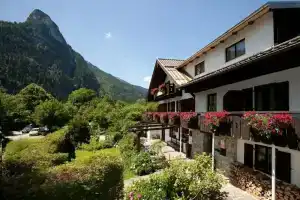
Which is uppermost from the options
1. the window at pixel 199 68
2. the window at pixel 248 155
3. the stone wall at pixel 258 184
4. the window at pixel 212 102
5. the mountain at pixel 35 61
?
the mountain at pixel 35 61

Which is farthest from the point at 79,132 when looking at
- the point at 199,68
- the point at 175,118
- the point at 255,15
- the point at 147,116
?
the point at 255,15

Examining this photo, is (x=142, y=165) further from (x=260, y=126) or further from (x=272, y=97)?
(x=260, y=126)

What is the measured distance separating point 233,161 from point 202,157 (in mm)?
2897

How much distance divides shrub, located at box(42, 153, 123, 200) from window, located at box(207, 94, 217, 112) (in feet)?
30.3

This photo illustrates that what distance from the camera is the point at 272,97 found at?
10594 mm

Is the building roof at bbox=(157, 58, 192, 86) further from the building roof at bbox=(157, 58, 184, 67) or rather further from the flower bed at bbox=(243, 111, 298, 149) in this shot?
the flower bed at bbox=(243, 111, 298, 149)

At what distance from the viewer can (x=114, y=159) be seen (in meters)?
9.40

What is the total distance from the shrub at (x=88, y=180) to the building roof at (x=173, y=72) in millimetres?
12366

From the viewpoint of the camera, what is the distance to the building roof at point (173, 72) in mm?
21059

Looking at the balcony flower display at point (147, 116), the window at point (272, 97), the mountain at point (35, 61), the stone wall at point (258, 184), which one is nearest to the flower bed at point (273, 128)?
the window at point (272, 97)

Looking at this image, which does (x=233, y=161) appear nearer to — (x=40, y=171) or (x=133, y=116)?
(x=40, y=171)

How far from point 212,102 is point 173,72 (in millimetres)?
7402

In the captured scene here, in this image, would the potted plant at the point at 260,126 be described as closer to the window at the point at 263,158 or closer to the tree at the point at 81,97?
the window at the point at 263,158

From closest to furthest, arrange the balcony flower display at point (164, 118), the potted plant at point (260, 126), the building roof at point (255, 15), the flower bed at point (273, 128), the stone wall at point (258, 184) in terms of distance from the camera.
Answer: the flower bed at point (273, 128) → the potted plant at point (260, 126) → the stone wall at point (258, 184) → the building roof at point (255, 15) → the balcony flower display at point (164, 118)
